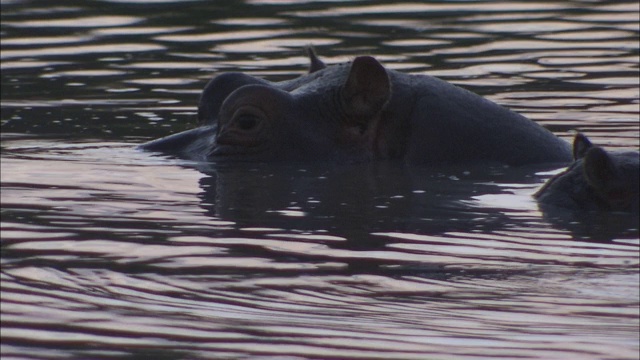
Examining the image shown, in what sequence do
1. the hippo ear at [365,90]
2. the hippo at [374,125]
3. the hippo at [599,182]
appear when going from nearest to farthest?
the hippo at [599,182]
the hippo ear at [365,90]
the hippo at [374,125]

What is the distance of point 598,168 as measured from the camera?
6.15 meters

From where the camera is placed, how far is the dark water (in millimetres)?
4391

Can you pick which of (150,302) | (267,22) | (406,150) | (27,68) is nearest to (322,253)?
(150,302)

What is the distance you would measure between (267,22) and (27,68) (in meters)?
2.86

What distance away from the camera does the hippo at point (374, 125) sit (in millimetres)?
7711

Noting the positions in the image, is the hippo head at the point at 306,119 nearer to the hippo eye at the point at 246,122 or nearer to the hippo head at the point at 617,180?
the hippo eye at the point at 246,122

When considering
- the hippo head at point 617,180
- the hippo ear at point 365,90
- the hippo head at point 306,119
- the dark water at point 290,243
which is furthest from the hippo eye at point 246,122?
the hippo head at point 617,180

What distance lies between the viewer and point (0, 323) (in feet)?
15.0

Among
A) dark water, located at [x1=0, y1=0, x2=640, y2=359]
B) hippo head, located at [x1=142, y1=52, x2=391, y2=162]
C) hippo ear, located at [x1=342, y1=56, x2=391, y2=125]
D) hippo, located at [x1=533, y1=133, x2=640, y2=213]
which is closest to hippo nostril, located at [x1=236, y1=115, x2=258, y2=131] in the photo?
hippo head, located at [x1=142, y1=52, x2=391, y2=162]

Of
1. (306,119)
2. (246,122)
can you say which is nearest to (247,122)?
(246,122)

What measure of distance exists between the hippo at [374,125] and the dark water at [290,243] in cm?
14

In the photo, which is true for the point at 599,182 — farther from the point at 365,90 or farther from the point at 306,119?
the point at 306,119

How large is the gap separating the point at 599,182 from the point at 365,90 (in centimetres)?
172

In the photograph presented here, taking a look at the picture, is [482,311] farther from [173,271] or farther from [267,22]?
[267,22]
